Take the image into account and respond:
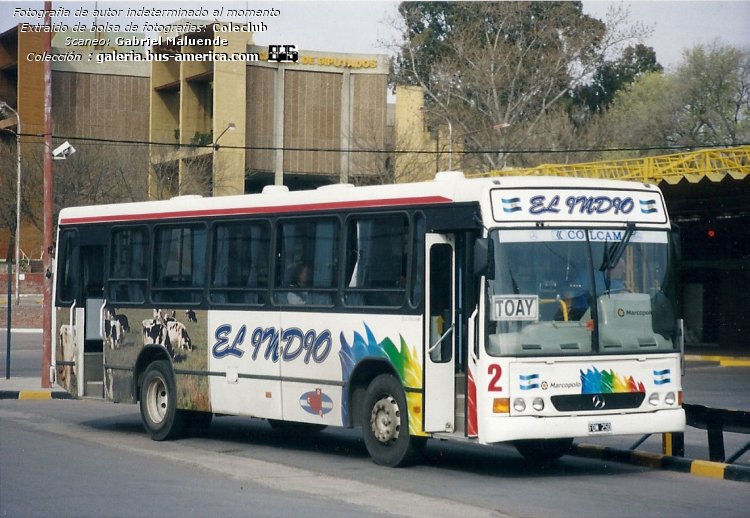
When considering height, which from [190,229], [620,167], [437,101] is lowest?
[190,229]

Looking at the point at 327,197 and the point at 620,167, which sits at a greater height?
the point at 620,167

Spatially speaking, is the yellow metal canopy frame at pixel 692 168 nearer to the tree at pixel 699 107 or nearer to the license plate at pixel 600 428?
the license plate at pixel 600 428

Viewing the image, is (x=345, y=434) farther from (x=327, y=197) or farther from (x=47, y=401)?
(x=47, y=401)

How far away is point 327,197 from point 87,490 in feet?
14.7

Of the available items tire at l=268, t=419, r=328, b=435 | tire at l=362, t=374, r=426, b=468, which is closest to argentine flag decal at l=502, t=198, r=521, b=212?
tire at l=362, t=374, r=426, b=468

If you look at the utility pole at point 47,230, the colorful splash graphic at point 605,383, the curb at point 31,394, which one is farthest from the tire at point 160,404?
A: the utility pole at point 47,230

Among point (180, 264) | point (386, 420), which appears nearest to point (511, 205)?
point (386, 420)

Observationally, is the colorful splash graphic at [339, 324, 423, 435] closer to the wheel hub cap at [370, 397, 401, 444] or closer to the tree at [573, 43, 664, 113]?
the wheel hub cap at [370, 397, 401, 444]

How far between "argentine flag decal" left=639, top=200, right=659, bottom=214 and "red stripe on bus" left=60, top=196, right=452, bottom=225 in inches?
82.7

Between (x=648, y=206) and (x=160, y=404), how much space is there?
7326 millimetres

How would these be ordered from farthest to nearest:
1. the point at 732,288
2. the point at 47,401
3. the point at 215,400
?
the point at 732,288, the point at 47,401, the point at 215,400

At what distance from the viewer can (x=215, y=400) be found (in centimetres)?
1453

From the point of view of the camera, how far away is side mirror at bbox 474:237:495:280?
1081 centimetres

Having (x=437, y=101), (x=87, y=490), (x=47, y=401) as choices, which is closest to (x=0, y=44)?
(x=437, y=101)
